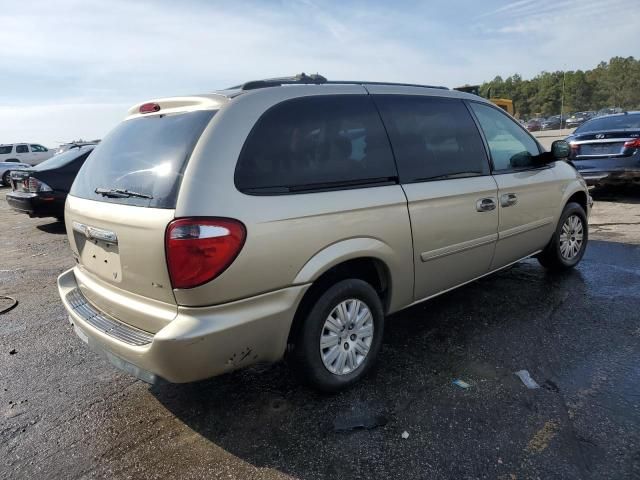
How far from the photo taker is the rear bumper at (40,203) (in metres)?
8.15

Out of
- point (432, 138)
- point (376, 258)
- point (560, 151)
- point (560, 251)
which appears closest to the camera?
point (376, 258)

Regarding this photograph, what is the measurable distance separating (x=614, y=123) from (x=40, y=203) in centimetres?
1099

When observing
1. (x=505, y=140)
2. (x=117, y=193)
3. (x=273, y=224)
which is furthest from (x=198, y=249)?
(x=505, y=140)

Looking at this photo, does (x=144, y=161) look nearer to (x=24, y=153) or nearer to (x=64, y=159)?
(x=64, y=159)

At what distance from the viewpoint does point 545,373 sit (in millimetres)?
3047

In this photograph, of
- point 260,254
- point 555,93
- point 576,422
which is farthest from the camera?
point 555,93

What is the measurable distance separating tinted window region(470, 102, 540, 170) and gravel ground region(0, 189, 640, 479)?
130cm

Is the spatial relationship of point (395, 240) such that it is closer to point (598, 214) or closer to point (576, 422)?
point (576, 422)

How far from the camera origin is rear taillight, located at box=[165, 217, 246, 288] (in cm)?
221

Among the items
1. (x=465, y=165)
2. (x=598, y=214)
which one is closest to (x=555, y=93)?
(x=598, y=214)

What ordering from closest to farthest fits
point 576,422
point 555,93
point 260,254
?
point 260,254 < point 576,422 < point 555,93

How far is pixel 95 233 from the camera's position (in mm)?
2697

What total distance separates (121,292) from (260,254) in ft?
2.91

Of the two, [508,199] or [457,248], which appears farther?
[508,199]
